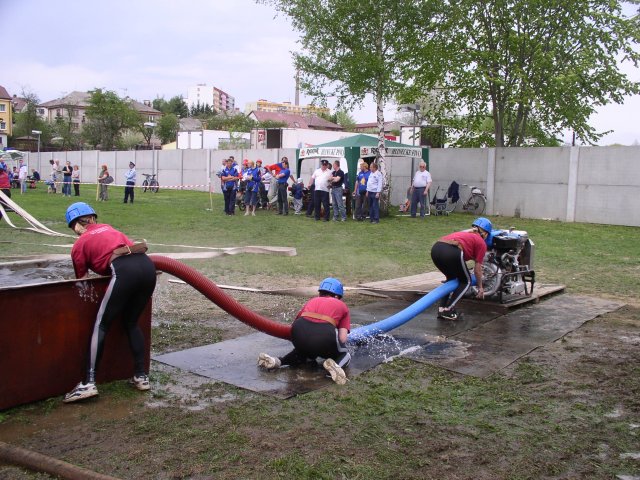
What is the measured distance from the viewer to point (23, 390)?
4.99 m

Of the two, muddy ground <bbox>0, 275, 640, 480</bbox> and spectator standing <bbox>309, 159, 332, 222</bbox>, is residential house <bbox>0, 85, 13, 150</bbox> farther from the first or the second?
muddy ground <bbox>0, 275, 640, 480</bbox>

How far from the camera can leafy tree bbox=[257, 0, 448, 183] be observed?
21422 mm

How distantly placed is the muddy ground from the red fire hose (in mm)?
784

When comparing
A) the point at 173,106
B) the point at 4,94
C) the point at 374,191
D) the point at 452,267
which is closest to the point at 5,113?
the point at 4,94

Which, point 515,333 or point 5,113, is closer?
point 515,333

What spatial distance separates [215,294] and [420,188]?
53.3 feet

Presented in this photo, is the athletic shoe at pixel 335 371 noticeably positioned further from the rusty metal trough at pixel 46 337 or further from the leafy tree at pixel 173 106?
the leafy tree at pixel 173 106

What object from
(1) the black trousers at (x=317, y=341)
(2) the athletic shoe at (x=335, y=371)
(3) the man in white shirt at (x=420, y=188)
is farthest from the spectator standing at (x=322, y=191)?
(2) the athletic shoe at (x=335, y=371)

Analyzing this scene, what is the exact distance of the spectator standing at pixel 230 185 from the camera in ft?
73.6

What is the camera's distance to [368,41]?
22.1m

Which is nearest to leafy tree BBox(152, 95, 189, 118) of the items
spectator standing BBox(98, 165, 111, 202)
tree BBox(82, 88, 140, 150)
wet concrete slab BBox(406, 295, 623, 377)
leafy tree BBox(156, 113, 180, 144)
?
leafy tree BBox(156, 113, 180, 144)

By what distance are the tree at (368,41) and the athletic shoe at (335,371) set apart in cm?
1655

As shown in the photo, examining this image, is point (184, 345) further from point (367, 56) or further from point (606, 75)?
point (606, 75)

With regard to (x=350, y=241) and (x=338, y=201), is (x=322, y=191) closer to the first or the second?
(x=338, y=201)
